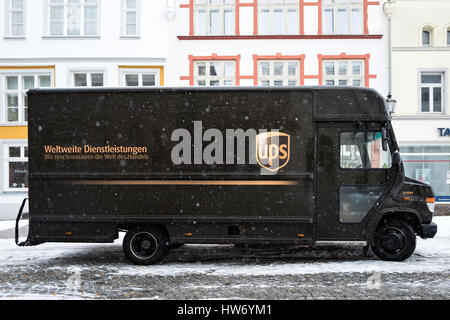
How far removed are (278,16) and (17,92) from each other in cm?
1120

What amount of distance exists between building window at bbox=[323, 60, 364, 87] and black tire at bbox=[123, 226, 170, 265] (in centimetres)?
1241

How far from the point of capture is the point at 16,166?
18.0 m

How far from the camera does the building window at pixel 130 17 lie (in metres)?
18.2

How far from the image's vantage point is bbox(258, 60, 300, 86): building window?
18.0 meters

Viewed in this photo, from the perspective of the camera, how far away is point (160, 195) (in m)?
7.58

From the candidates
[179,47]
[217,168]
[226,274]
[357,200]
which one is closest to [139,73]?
[179,47]

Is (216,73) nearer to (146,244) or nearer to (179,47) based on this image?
(179,47)

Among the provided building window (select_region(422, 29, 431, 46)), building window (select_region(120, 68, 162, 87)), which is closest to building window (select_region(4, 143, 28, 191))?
building window (select_region(120, 68, 162, 87))

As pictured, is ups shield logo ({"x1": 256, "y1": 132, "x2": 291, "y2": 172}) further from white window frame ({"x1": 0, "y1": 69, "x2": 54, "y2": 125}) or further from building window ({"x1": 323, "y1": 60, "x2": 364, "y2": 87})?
white window frame ({"x1": 0, "y1": 69, "x2": 54, "y2": 125})

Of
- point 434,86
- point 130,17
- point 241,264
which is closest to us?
point 241,264

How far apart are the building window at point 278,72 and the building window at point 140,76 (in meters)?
4.29

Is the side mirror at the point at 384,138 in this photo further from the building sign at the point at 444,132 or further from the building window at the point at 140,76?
the building window at the point at 140,76

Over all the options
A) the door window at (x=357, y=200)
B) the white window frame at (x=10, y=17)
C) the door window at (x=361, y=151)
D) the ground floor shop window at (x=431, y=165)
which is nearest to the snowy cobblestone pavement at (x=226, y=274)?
the door window at (x=357, y=200)
